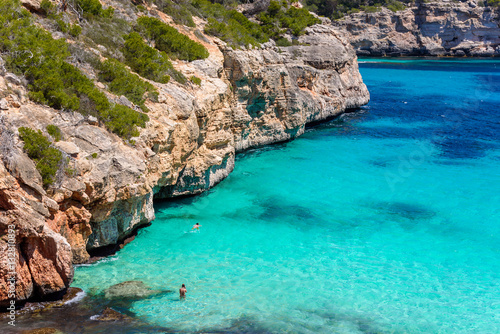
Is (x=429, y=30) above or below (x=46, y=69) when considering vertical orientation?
above

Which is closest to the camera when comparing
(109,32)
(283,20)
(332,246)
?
(332,246)

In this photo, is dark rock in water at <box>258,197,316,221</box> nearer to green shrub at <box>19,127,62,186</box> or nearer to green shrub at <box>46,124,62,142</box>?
green shrub at <box>46,124,62,142</box>

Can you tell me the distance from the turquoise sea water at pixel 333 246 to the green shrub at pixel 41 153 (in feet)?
13.2

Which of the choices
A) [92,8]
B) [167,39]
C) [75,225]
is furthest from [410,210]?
[92,8]

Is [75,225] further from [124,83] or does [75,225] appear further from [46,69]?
[124,83]

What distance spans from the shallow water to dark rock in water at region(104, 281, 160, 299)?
0.36 metres

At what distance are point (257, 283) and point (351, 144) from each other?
2159 centimetres

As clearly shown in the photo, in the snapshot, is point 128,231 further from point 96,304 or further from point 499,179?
point 499,179

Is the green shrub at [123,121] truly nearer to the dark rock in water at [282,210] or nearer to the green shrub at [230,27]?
the dark rock in water at [282,210]

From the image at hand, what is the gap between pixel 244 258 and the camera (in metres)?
18.4

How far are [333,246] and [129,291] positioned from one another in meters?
9.29

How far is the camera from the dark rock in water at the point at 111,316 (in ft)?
43.3

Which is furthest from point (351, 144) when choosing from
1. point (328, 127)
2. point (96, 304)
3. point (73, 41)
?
point (96, 304)

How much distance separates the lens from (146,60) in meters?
22.2
